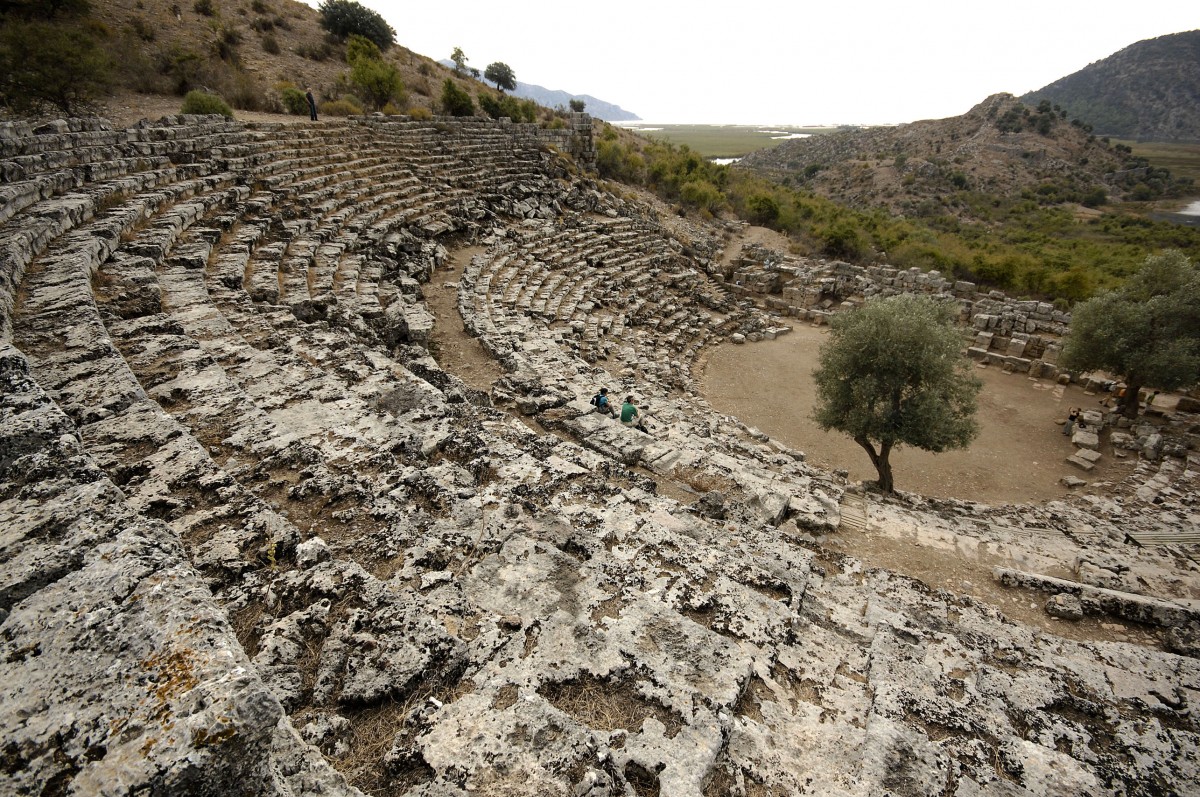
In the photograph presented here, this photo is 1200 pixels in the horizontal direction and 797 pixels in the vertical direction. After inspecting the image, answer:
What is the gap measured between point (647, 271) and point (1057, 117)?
309ft

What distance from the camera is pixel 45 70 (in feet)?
57.2

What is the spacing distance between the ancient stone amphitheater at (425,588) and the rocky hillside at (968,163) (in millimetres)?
64003

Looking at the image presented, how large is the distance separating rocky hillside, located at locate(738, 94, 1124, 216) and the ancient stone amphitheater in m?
64.0

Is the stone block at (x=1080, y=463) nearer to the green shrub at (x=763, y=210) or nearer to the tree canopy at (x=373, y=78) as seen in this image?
the green shrub at (x=763, y=210)

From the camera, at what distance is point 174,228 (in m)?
10.2

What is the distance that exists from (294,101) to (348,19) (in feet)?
61.0

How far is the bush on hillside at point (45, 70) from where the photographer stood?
55.2 ft

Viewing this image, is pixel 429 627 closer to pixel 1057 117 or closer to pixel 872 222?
pixel 872 222

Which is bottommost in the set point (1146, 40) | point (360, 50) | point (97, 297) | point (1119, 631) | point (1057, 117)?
point (1119, 631)

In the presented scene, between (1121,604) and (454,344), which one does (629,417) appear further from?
(1121,604)

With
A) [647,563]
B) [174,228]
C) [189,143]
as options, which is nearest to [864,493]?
[647,563]

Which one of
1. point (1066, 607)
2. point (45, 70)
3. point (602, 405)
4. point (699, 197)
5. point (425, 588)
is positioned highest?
point (45, 70)

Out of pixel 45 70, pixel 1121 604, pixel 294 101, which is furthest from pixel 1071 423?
pixel 45 70

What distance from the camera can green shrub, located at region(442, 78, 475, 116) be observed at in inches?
1265
